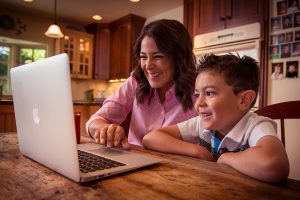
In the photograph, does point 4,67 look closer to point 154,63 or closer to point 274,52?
point 154,63

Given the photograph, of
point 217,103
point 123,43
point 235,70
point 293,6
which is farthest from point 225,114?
point 123,43

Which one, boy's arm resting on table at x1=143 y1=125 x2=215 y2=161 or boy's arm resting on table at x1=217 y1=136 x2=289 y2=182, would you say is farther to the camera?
boy's arm resting on table at x1=143 y1=125 x2=215 y2=161

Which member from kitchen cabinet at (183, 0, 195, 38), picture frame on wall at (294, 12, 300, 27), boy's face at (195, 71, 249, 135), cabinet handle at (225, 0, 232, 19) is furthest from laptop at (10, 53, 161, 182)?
kitchen cabinet at (183, 0, 195, 38)

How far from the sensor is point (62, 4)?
376cm

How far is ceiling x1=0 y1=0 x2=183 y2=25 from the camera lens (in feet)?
11.9

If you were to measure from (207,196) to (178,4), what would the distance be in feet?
11.7

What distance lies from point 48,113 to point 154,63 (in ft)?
2.50

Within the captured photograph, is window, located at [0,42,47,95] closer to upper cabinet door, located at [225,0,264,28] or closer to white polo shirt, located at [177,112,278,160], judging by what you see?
upper cabinet door, located at [225,0,264,28]

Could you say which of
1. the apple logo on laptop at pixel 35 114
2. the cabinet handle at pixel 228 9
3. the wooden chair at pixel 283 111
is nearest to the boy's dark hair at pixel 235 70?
the wooden chair at pixel 283 111

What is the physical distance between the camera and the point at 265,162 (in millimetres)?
563

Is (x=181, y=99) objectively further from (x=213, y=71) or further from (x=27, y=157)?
(x=27, y=157)

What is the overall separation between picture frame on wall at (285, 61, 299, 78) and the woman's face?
4.25ft

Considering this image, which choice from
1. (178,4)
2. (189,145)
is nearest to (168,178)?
(189,145)

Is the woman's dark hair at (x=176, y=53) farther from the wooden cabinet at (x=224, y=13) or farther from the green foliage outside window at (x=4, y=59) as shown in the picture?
the green foliage outside window at (x=4, y=59)
